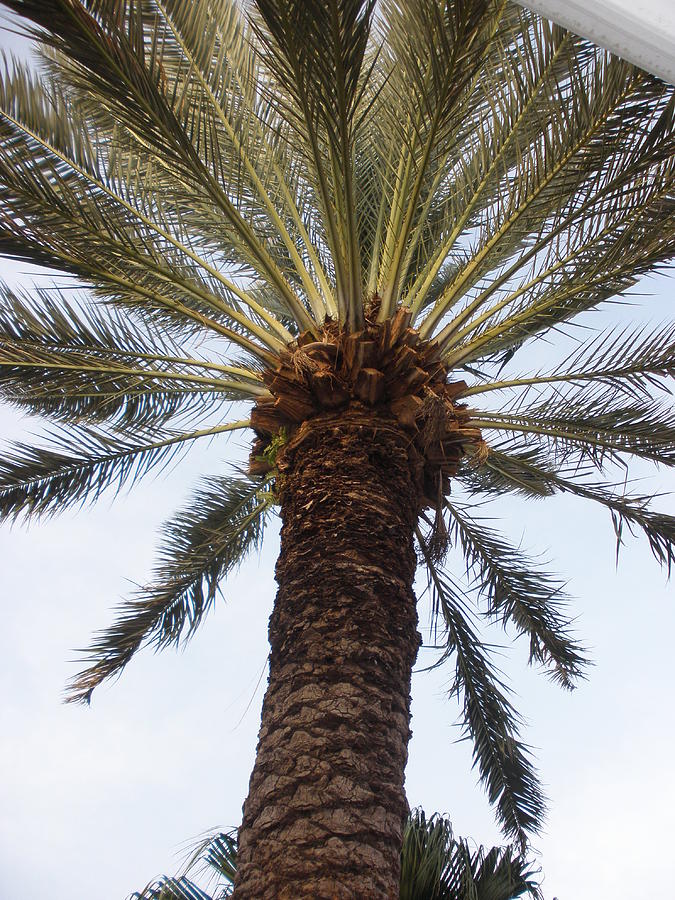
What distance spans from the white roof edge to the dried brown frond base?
3075 millimetres

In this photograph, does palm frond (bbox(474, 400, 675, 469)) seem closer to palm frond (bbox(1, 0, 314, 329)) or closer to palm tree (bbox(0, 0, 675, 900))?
palm tree (bbox(0, 0, 675, 900))

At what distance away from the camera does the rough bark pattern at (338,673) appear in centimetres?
307

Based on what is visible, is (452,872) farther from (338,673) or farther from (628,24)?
(628,24)

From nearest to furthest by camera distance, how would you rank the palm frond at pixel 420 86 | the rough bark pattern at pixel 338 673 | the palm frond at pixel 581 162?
the rough bark pattern at pixel 338 673 < the palm frond at pixel 420 86 < the palm frond at pixel 581 162

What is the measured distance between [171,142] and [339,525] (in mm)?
2071

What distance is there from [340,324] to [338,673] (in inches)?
80.0

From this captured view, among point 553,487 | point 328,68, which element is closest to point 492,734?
point 553,487

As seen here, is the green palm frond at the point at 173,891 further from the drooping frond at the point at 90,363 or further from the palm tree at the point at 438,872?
the drooping frond at the point at 90,363

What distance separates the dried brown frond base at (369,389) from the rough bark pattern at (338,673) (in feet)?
0.32

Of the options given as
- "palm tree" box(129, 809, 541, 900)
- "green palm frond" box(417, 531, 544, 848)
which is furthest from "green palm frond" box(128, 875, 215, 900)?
"green palm frond" box(417, 531, 544, 848)

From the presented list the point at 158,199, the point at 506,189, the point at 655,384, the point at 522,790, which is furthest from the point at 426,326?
the point at 522,790

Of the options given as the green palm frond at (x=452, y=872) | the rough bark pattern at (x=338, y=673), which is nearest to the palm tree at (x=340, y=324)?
the rough bark pattern at (x=338, y=673)

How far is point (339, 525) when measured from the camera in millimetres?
4035

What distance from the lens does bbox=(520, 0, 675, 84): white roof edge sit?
138 cm
